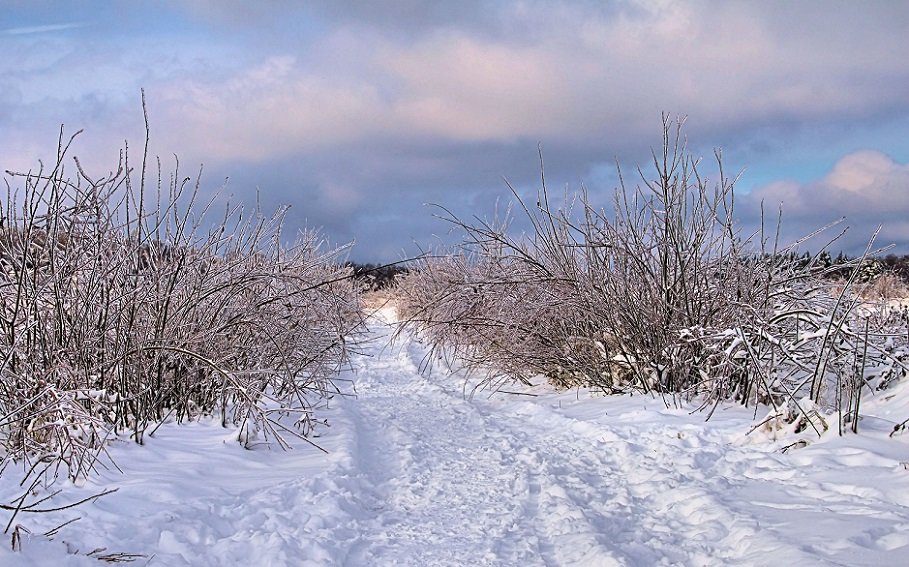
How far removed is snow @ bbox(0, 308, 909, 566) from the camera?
4.48 m

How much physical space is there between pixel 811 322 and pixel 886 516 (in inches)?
149

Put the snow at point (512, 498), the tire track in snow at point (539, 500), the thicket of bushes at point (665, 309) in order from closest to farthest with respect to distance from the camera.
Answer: the snow at point (512, 498) → the tire track in snow at point (539, 500) → the thicket of bushes at point (665, 309)

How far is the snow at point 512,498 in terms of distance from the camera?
4477mm

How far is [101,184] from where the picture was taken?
653 centimetres

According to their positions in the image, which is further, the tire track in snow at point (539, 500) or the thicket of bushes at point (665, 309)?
the thicket of bushes at point (665, 309)

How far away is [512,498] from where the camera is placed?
19.7 feet

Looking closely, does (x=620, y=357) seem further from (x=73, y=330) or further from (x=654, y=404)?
(x=73, y=330)

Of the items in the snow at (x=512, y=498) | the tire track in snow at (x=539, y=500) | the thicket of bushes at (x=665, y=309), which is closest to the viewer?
the snow at (x=512, y=498)

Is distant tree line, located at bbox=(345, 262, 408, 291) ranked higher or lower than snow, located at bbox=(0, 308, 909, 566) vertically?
higher

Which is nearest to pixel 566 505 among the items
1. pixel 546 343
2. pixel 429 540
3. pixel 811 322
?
pixel 429 540

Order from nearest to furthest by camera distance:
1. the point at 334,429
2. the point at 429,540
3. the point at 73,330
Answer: the point at 429,540 < the point at 73,330 < the point at 334,429

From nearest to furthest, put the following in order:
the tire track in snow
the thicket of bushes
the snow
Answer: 1. the snow
2. the tire track in snow
3. the thicket of bushes

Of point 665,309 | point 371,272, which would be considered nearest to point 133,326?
point 371,272

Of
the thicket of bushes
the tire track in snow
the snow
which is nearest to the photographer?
the snow
